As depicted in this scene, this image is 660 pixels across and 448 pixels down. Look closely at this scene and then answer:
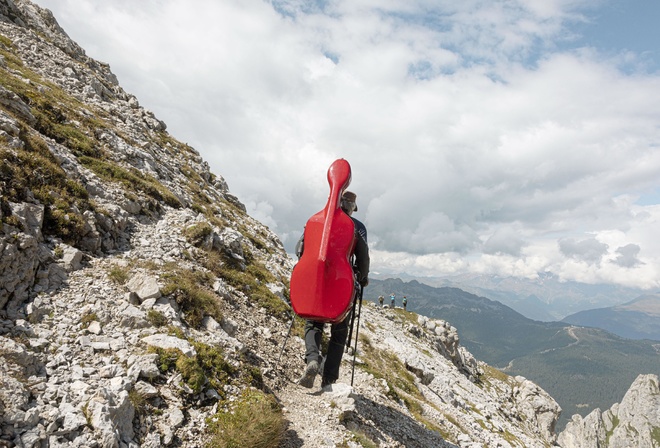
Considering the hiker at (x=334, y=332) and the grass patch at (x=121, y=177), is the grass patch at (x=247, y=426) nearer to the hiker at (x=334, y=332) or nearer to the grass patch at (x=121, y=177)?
the hiker at (x=334, y=332)

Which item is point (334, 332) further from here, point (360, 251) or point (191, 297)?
point (191, 297)

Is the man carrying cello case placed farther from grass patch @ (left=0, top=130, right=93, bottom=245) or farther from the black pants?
grass patch @ (left=0, top=130, right=93, bottom=245)

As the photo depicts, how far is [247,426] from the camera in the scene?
21.7 feet

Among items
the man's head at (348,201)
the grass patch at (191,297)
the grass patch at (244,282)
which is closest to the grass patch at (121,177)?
the grass patch at (244,282)

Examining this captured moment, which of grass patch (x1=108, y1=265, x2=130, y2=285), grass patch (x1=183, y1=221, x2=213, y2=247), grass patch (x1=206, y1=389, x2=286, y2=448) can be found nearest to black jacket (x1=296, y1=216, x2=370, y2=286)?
grass patch (x1=206, y1=389, x2=286, y2=448)

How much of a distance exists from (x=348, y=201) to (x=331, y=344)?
3841mm

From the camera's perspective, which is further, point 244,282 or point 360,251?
point 244,282

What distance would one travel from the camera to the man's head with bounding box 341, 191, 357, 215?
368 inches

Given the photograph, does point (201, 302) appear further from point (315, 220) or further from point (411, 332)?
point (411, 332)

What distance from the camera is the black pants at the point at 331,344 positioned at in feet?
29.1

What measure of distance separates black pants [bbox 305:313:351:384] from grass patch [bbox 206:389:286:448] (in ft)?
5.48

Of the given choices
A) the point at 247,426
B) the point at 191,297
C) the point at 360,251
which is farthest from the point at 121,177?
the point at 247,426

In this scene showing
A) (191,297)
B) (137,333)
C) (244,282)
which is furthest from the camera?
(244,282)

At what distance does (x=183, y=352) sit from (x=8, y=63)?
35.8m
